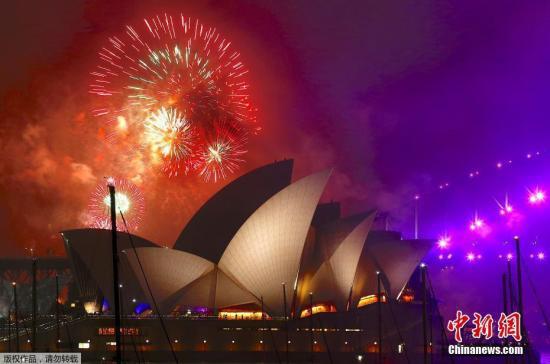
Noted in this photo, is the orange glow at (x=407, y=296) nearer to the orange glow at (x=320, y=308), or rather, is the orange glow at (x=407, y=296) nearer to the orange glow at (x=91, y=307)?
the orange glow at (x=320, y=308)

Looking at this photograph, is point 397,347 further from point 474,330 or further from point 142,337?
point 142,337

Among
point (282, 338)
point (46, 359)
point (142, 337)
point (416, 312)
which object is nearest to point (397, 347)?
point (416, 312)

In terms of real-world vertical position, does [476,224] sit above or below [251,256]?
above

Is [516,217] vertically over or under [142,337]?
over

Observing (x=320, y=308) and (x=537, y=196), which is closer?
(x=320, y=308)

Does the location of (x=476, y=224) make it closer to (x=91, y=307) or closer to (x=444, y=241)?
(x=444, y=241)

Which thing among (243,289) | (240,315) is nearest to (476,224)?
(240,315)
